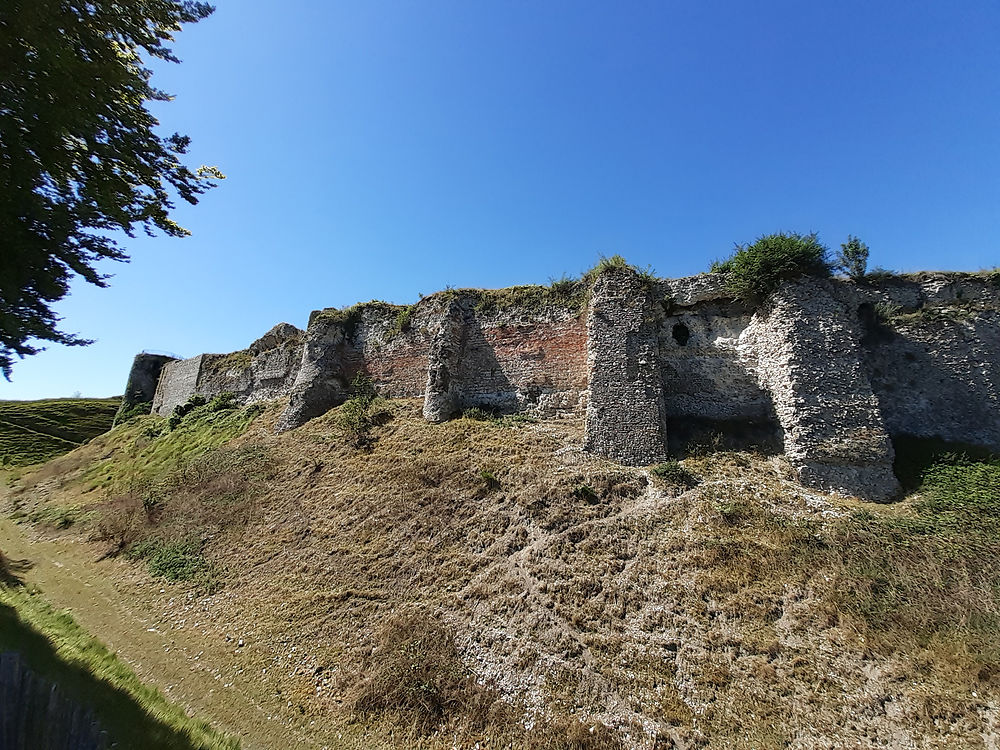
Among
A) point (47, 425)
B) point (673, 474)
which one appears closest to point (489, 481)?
point (673, 474)

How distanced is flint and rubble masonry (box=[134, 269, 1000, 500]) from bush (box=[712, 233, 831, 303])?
32 centimetres

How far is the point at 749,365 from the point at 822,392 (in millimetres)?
1994

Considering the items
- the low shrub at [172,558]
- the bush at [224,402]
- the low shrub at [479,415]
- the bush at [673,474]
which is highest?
the bush at [224,402]

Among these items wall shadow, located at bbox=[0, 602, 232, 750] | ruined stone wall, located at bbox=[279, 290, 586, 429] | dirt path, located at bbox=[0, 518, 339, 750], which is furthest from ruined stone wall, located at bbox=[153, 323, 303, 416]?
wall shadow, located at bbox=[0, 602, 232, 750]

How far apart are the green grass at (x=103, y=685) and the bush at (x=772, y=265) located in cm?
1425

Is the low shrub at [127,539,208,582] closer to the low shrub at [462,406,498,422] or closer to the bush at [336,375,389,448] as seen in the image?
the bush at [336,375,389,448]

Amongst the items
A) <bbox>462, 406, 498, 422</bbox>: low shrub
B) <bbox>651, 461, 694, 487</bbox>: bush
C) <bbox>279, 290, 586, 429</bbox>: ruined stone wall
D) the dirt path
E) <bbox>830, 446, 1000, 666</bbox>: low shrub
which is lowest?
the dirt path

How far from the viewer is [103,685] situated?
263 inches

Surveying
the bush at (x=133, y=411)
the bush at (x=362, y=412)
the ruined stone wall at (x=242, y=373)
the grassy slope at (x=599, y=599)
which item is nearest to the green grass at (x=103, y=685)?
the grassy slope at (x=599, y=599)

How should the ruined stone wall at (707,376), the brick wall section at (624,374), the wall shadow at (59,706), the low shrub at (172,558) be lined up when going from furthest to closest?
the ruined stone wall at (707,376) → the brick wall section at (624,374) → the low shrub at (172,558) → the wall shadow at (59,706)

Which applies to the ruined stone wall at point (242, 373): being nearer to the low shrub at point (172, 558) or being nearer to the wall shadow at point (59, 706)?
the low shrub at point (172, 558)

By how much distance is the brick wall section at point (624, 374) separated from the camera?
11.3 meters

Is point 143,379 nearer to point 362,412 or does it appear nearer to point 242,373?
point 242,373

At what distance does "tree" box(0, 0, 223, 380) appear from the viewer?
5438 millimetres
